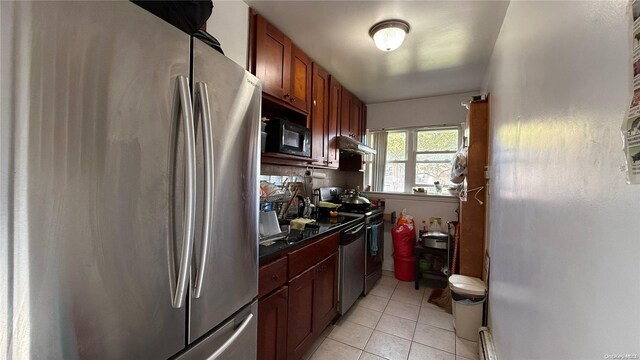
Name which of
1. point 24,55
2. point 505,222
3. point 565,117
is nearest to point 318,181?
point 505,222

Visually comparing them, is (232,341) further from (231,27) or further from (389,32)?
(389,32)

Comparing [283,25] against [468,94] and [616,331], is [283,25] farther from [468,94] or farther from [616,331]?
[468,94]

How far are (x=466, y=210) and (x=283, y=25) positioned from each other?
2.24 metres

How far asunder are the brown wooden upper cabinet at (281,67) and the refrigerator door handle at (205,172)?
102 cm

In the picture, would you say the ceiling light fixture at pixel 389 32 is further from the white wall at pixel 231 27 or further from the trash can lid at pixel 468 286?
the trash can lid at pixel 468 286

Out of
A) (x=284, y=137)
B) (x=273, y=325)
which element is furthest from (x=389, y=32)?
(x=273, y=325)

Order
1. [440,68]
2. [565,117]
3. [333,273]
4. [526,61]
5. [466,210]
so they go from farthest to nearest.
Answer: [440,68] < [466,210] < [333,273] < [526,61] < [565,117]

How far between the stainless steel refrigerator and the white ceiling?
43.5 inches

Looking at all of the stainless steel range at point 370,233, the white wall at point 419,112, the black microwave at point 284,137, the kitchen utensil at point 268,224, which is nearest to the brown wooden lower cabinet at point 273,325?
the kitchen utensil at point 268,224

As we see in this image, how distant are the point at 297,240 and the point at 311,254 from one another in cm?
20

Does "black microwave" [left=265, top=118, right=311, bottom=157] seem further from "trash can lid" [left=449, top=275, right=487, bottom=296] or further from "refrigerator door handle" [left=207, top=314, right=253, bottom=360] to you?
"trash can lid" [left=449, top=275, right=487, bottom=296]

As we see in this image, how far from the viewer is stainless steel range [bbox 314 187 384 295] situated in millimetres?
2793

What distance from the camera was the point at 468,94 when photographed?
10.5 feet

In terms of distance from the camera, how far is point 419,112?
347cm
